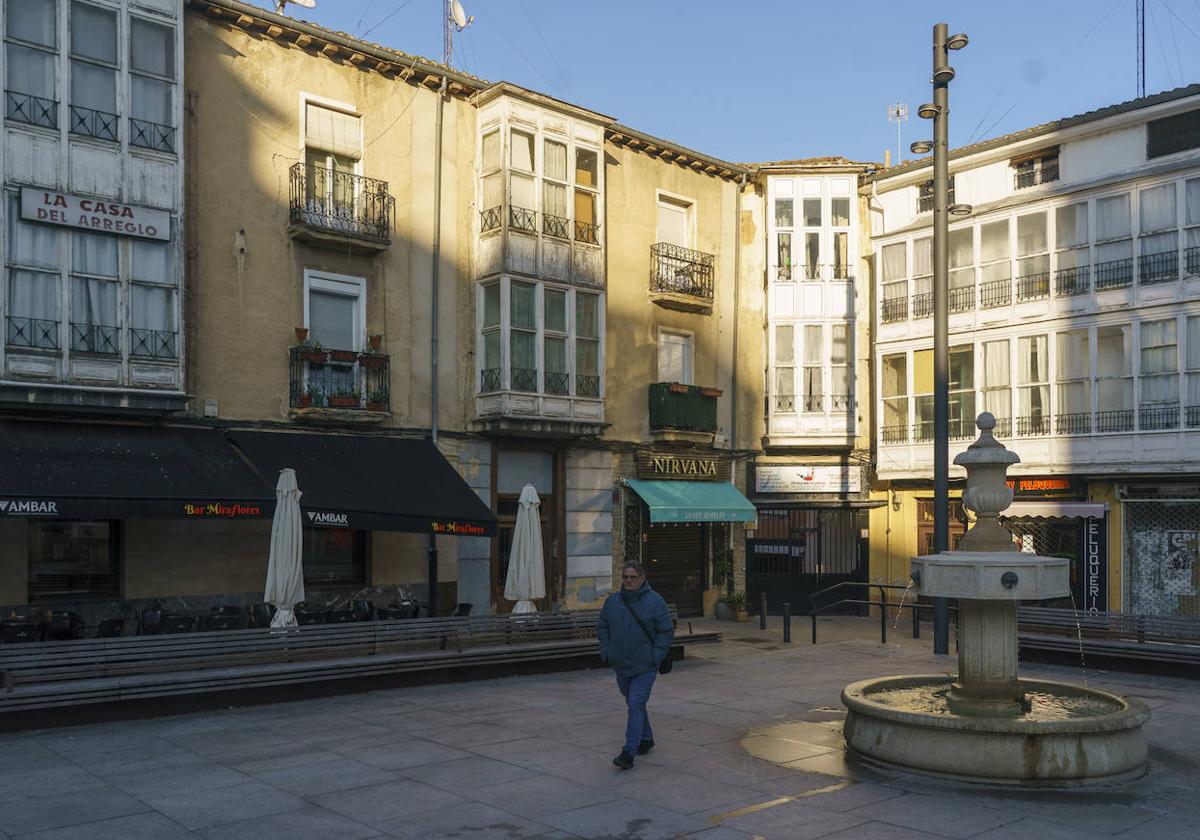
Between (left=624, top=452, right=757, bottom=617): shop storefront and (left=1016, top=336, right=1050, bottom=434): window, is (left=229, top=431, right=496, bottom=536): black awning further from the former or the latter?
(left=1016, top=336, right=1050, bottom=434): window

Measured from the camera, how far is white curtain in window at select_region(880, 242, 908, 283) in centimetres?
2772

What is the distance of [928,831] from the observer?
8078mm

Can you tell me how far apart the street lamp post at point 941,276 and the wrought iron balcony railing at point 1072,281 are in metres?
7.75

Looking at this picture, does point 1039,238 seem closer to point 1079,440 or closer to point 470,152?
point 1079,440

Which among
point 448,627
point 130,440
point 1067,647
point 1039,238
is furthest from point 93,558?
point 1039,238

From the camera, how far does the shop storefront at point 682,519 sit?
25609 millimetres

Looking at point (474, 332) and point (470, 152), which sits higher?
point (470, 152)

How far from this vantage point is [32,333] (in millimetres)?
16734

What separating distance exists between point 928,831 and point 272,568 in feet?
33.2

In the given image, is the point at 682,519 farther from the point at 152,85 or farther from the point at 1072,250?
the point at 152,85

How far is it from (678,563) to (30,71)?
1743cm

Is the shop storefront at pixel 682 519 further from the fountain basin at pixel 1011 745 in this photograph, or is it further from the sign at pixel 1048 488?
the fountain basin at pixel 1011 745

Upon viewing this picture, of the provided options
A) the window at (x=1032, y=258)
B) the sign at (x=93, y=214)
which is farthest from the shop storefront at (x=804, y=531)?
the sign at (x=93, y=214)

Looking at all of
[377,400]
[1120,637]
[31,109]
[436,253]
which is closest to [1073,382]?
[1120,637]
